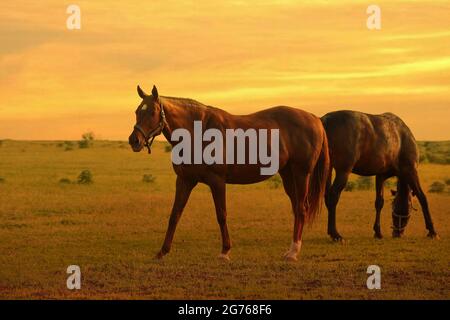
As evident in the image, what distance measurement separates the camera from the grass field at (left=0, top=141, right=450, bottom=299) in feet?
31.3

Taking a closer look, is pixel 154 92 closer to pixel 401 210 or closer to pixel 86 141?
pixel 401 210

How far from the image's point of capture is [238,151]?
11516 mm

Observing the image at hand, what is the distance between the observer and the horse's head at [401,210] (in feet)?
47.9

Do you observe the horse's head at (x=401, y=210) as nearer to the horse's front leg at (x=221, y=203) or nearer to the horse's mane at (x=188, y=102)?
the horse's front leg at (x=221, y=203)

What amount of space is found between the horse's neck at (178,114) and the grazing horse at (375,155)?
340cm

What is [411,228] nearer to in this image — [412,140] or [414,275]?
[412,140]

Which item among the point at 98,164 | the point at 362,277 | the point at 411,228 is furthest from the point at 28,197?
the point at 98,164

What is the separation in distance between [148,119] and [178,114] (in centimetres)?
56

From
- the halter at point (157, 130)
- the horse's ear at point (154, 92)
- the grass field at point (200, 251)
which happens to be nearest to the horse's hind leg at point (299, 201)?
the grass field at point (200, 251)

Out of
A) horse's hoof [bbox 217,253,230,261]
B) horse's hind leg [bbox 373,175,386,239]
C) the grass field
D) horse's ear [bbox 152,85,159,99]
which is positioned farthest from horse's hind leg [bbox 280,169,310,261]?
horse's hind leg [bbox 373,175,386,239]

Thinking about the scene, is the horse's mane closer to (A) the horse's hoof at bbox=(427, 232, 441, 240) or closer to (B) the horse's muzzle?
(B) the horse's muzzle

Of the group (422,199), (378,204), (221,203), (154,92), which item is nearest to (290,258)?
(221,203)

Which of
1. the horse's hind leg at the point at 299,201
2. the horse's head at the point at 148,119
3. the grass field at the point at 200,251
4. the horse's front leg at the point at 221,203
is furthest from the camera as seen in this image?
the horse's hind leg at the point at 299,201

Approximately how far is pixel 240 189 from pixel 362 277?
18.6 m
